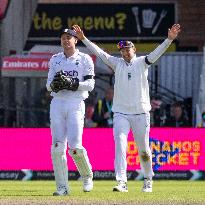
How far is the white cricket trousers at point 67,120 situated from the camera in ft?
50.0

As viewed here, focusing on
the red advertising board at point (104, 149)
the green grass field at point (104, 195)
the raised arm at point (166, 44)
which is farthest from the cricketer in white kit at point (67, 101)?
the red advertising board at point (104, 149)

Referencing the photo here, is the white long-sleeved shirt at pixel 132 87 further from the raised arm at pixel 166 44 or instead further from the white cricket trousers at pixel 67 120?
the white cricket trousers at pixel 67 120

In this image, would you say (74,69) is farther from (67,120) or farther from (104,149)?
(104,149)

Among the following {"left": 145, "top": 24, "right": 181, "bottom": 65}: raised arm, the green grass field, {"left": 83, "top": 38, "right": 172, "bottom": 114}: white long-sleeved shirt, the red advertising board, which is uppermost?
{"left": 145, "top": 24, "right": 181, "bottom": 65}: raised arm

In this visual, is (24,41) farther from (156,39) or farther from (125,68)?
(125,68)

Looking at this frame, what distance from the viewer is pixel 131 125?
1611cm

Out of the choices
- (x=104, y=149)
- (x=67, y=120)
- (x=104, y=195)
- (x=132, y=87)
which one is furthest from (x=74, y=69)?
(x=104, y=149)

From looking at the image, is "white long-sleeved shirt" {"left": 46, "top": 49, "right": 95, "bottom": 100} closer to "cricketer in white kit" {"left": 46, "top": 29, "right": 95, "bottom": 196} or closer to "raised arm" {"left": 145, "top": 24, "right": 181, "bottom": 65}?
"cricketer in white kit" {"left": 46, "top": 29, "right": 95, "bottom": 196}

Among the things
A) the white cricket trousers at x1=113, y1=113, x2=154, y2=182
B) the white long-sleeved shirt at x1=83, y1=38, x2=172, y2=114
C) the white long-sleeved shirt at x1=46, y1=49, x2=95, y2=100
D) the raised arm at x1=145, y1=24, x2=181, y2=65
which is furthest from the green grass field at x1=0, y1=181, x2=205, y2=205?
the raised arm at x1=145, y1=24, x2=181, y2=65

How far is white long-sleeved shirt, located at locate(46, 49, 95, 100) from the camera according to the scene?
15328 mm

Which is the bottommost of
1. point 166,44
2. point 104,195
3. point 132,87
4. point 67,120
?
point 104,195

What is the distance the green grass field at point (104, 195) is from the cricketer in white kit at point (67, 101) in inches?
22.3

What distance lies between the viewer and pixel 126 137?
52.6 feet

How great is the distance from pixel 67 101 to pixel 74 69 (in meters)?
0.48
